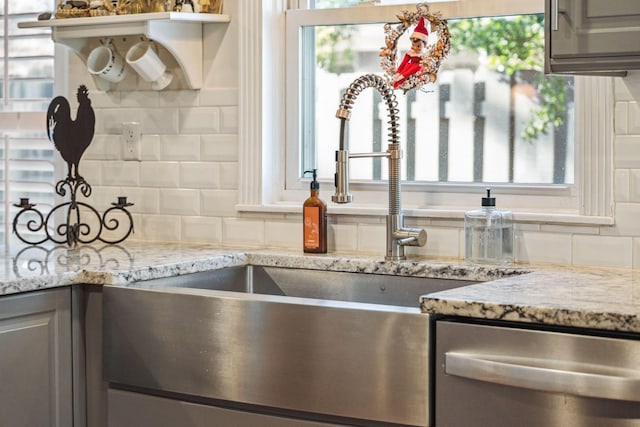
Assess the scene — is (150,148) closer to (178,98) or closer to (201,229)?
(178,98)

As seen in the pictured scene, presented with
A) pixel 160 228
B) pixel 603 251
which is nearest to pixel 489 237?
pixel 603 251

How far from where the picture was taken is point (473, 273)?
2.35m

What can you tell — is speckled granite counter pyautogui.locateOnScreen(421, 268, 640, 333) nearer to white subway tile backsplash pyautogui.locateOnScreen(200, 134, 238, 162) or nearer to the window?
white subway tile backsplash pyautogui.locateOnScreen(200, 134, 238, 162)

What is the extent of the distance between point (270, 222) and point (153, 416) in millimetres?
825

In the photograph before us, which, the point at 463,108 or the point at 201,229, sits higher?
the point at 463,108

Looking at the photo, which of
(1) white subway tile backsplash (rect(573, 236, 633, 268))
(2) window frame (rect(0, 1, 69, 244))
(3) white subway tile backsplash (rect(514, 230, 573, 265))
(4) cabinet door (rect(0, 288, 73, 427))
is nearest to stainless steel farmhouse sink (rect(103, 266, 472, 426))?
(4) cabinet door (rect(0, 288, 73, 427))

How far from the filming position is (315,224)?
266 centimetres

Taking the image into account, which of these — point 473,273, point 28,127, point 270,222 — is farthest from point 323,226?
point 28,127

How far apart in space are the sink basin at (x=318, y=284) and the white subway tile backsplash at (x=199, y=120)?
513 mm

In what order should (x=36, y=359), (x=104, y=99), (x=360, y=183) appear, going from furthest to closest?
(x=104, y=99)
(x=360, y=183)
(x=36, y=359)

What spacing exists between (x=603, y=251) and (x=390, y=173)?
1.88ft

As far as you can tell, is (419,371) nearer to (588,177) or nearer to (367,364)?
(367,364)

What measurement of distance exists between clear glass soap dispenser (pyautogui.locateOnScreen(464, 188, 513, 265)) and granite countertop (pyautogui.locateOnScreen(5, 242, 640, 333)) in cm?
5

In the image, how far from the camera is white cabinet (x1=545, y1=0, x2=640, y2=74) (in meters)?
1.98
